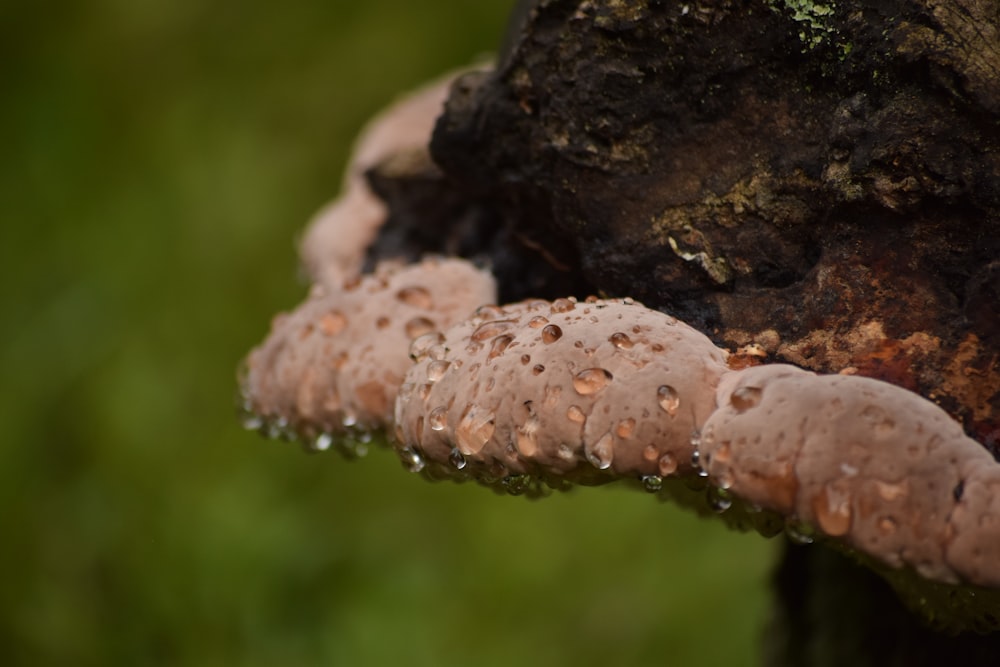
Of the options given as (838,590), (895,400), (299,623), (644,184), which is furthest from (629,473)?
(299,623)

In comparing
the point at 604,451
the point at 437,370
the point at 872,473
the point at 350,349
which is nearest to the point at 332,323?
the point at 350,349

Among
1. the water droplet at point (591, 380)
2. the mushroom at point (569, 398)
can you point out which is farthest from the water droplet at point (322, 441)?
the water droplet at point (591, 380)

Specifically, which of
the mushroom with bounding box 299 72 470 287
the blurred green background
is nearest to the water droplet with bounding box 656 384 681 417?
the mushroom with bounding box 299 72 470 287

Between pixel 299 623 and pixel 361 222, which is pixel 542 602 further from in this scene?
pixel 361 222

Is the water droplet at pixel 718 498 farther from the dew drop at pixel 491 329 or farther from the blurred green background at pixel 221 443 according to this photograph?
the blurred green background at pixel 221 443

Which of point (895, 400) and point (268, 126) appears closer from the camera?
point (895, 400)

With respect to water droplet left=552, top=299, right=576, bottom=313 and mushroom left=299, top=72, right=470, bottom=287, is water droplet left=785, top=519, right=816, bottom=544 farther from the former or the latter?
mushroom left=299, top=72, right=470, bottom=287
